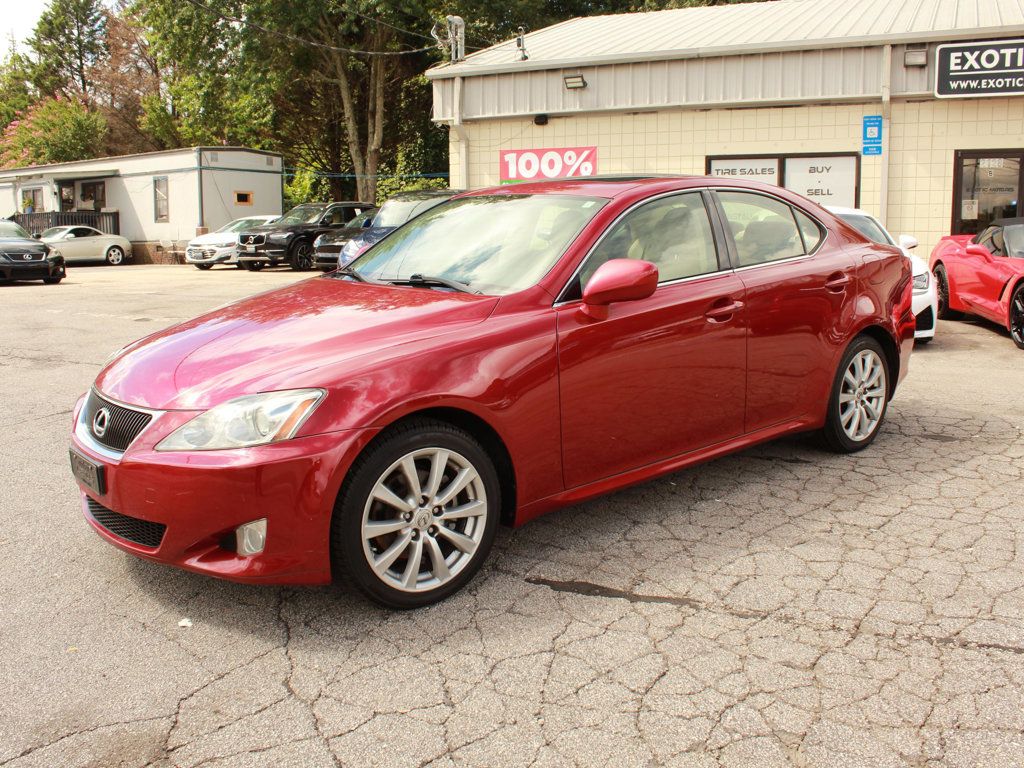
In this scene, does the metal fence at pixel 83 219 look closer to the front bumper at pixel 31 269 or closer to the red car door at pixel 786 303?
the front bumper at pixel 31 269

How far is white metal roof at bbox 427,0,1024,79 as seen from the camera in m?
15.9

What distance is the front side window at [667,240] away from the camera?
4027mm

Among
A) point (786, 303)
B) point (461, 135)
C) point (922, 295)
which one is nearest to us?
point (786, 303)

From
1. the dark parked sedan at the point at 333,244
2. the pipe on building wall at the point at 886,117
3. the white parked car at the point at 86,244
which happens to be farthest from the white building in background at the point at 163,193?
the pipe on building wall at the point at 886,117

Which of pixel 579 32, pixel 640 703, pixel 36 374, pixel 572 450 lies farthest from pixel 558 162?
pixel 640 703

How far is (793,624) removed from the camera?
→ 3.18 m

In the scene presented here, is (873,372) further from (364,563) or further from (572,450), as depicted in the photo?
→ (364,563)

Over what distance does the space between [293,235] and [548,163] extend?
6970mm

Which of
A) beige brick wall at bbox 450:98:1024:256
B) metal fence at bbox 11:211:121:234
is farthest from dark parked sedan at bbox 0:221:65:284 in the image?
metal fence at bbox 11:211:121:234

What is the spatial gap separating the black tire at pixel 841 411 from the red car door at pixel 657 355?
0.82 meters

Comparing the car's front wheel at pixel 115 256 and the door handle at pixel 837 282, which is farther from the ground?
the car's front wheel at pixel 115 256

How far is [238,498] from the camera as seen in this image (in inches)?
117

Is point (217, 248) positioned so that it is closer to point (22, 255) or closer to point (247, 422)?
point (22, 255)

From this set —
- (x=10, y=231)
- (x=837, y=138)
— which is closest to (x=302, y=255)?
(x=10, y=231)
